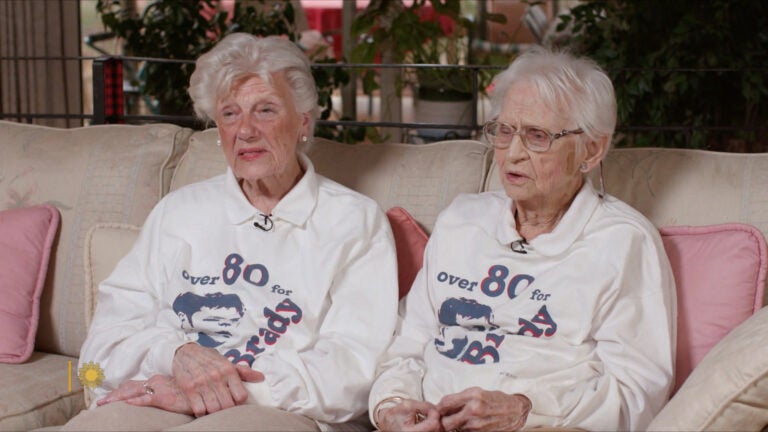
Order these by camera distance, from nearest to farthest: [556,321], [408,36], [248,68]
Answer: [556,321] < [248,68] < [408,36]

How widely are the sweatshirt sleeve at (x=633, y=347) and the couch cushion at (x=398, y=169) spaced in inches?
20.2

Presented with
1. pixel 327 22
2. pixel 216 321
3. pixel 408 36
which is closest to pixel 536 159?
pixel 216 321

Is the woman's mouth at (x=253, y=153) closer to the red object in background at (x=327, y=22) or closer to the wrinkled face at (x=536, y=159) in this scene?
the wrinkled face at (x=536, y=159)

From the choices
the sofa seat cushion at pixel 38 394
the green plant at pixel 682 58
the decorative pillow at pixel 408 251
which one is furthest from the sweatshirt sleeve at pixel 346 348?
the green plant at pixel 682 58

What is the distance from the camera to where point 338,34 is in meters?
5.78

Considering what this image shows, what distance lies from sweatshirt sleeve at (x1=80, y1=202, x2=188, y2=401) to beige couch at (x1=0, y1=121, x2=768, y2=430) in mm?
172

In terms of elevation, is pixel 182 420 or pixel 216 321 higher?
pixel 216 321

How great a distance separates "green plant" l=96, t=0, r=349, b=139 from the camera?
15.6 ft

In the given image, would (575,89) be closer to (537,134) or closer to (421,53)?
(537,134)

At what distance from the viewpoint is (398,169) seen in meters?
2.38

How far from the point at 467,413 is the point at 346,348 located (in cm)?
30

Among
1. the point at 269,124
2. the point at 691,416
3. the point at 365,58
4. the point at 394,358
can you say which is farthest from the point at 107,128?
the point at 365,58

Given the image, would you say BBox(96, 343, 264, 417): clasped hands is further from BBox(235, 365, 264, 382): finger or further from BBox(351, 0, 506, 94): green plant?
BBox(351, 0, 506, 94): green plant

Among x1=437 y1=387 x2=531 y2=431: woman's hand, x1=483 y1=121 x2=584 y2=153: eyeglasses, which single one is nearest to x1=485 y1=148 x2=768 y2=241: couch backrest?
x1=483 y1=121 x2=584 y2=153: eyeglasses
